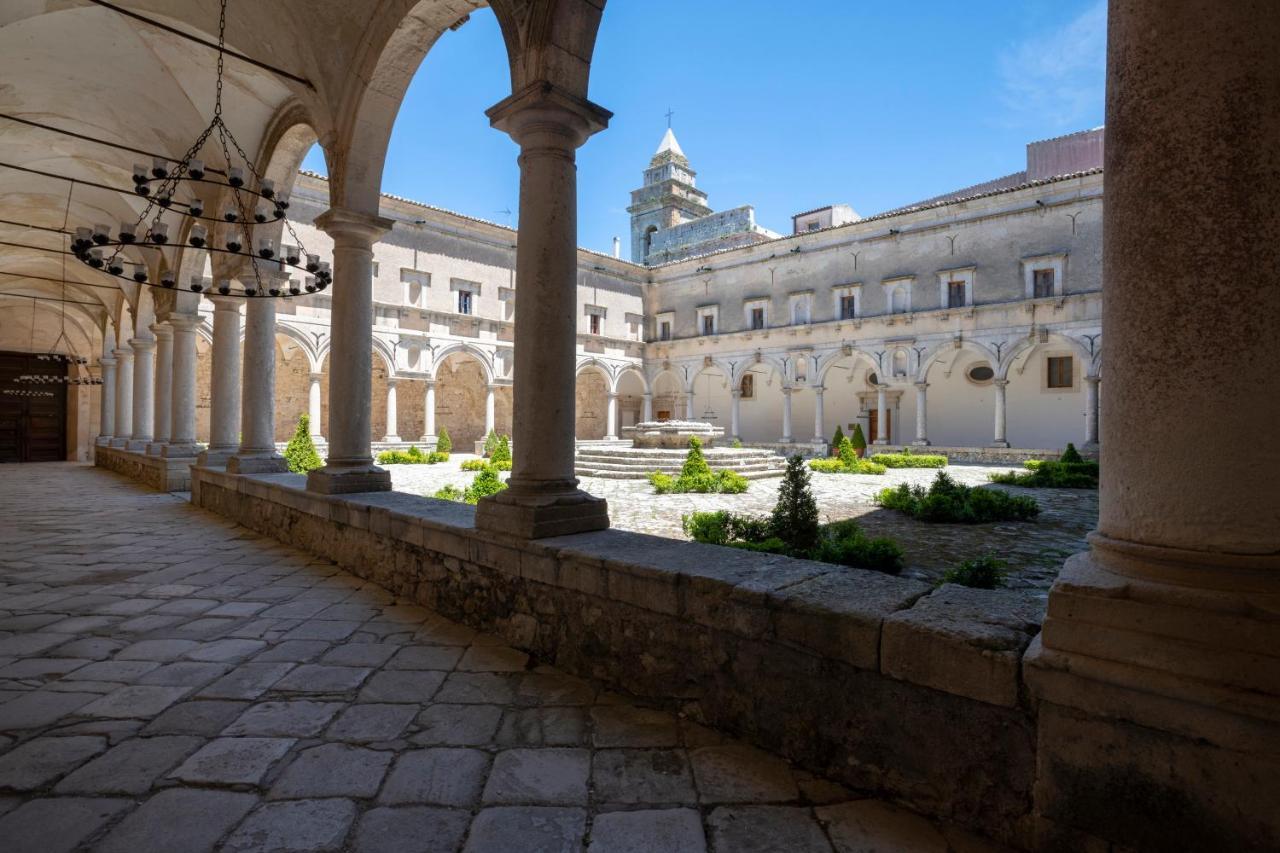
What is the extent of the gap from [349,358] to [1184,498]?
560 centimetres

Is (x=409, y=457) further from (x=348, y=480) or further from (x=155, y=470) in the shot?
(x=348, y=480)

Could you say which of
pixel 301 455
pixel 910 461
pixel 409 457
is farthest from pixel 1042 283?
pixel 301 455

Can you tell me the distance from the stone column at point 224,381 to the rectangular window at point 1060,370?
2306 centimetres

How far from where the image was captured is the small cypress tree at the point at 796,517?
5465 mm

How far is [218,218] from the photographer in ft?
23.7

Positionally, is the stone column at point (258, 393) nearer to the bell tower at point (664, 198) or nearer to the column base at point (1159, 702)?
the column base at point (1159, 702)

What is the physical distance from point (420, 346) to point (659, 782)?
859 inches

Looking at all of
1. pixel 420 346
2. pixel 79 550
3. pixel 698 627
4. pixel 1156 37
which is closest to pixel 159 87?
pixel 79 550

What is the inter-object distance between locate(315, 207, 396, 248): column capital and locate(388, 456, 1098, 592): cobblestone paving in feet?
12.7

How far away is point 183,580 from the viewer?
495cm

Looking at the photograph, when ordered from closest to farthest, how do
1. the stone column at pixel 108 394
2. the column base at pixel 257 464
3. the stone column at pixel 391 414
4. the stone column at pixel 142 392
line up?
the column base at pixel 257 464, the stone column at pixel 142 392, the stone column at pixel 108 394, the stone column at pixel 391 414

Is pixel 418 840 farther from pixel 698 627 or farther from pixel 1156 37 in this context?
pixel 1156 37

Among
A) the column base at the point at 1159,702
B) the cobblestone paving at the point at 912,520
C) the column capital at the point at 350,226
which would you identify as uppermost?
the column capital at the point at 350,226

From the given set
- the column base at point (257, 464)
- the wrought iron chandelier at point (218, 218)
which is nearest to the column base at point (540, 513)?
the wrought iron chandelier at point (218, 218)
